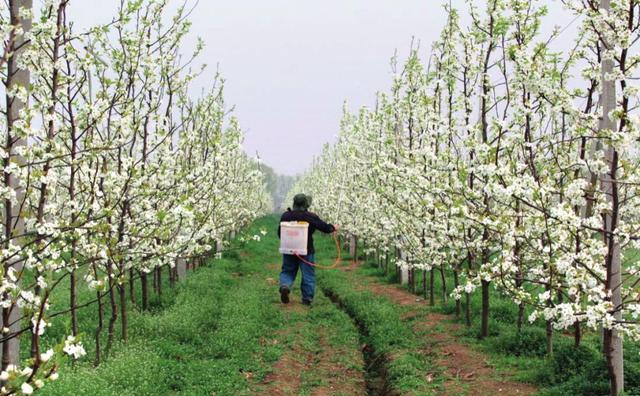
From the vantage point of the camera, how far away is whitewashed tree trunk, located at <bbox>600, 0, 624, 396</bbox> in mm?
6094

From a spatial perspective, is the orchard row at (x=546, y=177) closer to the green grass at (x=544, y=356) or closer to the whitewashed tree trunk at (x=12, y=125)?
the green grass at (x=544, y=356)

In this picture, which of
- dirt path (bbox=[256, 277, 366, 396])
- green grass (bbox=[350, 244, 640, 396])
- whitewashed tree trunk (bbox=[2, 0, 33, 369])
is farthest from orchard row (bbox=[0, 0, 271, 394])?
green grass (bbox=[350, 244, 640, 396])

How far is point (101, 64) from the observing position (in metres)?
8.88

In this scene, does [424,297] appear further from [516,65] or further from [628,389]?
[516,65]

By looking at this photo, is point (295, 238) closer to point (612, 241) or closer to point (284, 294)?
point (284, 294)

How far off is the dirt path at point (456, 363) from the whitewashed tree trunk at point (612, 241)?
1.55m

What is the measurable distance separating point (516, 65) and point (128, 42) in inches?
228

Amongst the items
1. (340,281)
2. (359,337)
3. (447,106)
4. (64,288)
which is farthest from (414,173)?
(64,288)

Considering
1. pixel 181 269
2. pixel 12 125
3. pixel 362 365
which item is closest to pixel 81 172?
pixel 12 125

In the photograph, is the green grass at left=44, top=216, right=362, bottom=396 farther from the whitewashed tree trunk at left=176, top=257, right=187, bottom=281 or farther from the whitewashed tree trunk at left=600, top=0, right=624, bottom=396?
the whitewashed tree trunk at left=600, top=0, right=624, bottom=396

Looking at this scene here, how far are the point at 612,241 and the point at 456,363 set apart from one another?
13.7ft

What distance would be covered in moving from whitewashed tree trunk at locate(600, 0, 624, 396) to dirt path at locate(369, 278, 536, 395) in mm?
1550

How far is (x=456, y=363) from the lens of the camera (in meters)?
9.43

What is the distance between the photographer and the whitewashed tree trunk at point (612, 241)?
20.0ft
